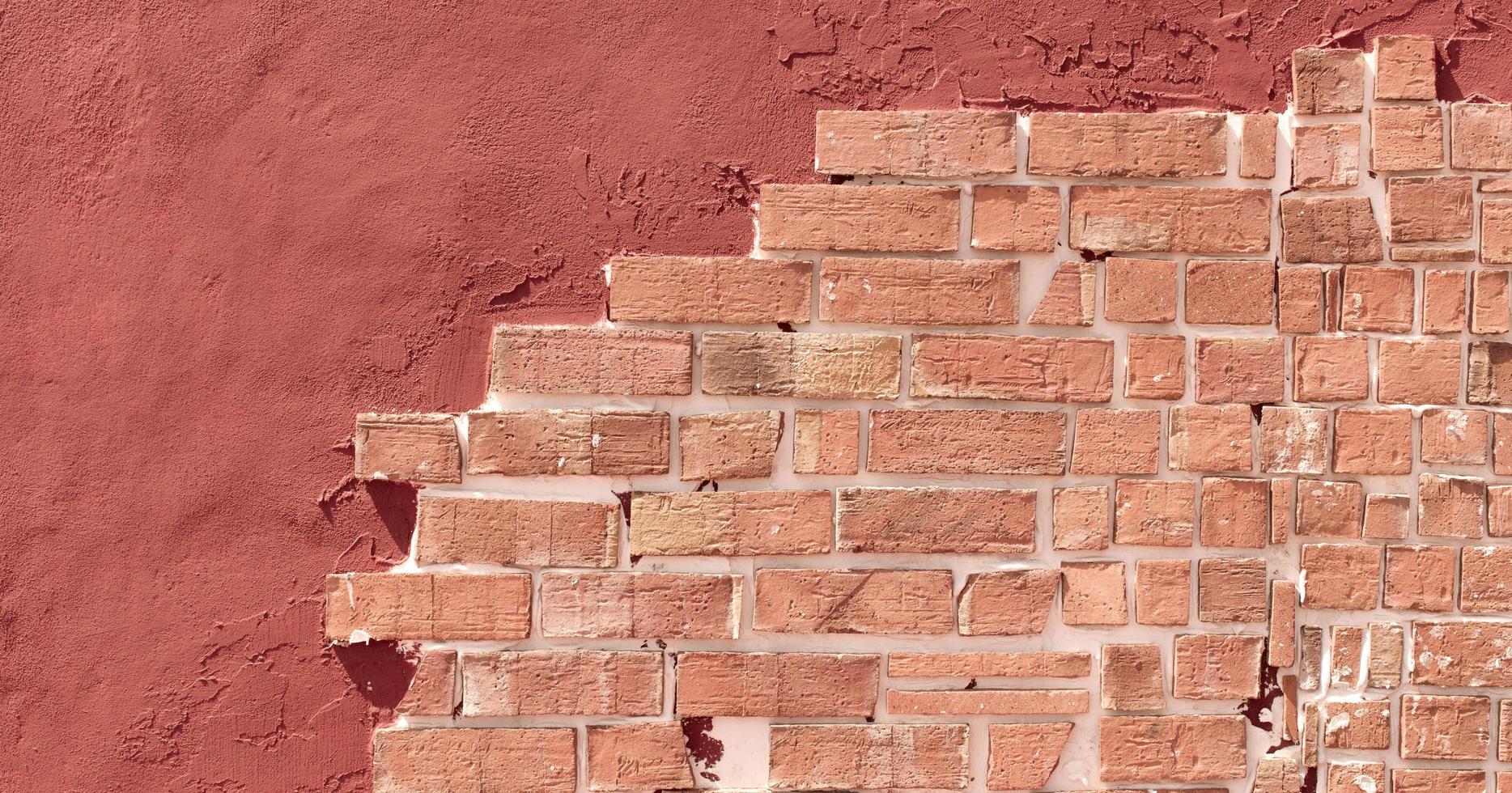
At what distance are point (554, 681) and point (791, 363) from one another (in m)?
0.90

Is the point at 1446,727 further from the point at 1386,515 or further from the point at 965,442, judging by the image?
the point at 965,442

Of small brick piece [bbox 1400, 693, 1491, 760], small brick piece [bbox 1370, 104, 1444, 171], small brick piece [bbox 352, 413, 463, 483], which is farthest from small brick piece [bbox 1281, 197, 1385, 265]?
small brick piece [bbox 352, 413, 463, 483]

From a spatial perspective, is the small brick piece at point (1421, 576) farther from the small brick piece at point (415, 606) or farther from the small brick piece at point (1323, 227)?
the small brick piece at point (415, 606)

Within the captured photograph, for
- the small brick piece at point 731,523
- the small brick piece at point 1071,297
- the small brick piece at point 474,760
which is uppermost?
the small brick piece at point 1071,297

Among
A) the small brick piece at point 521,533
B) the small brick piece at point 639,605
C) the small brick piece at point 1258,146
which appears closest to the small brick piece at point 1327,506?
the small brick piece at point 1258,146

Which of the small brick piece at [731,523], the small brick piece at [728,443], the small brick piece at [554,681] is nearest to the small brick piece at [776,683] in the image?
the small brick piece at [554,681]

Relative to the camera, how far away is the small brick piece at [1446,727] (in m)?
2.29

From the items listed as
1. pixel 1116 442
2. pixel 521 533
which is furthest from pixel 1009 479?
pixel 521 533

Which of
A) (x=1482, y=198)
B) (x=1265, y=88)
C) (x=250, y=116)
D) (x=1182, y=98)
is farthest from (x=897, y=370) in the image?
(x=250, y=116)

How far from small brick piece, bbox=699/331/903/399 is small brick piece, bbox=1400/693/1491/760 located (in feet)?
4.90

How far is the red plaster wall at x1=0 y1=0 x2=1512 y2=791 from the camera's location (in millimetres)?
2215

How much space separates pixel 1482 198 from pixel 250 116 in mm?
2831

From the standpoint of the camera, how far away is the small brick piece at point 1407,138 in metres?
2.26

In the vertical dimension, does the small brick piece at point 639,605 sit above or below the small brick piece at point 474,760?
above
